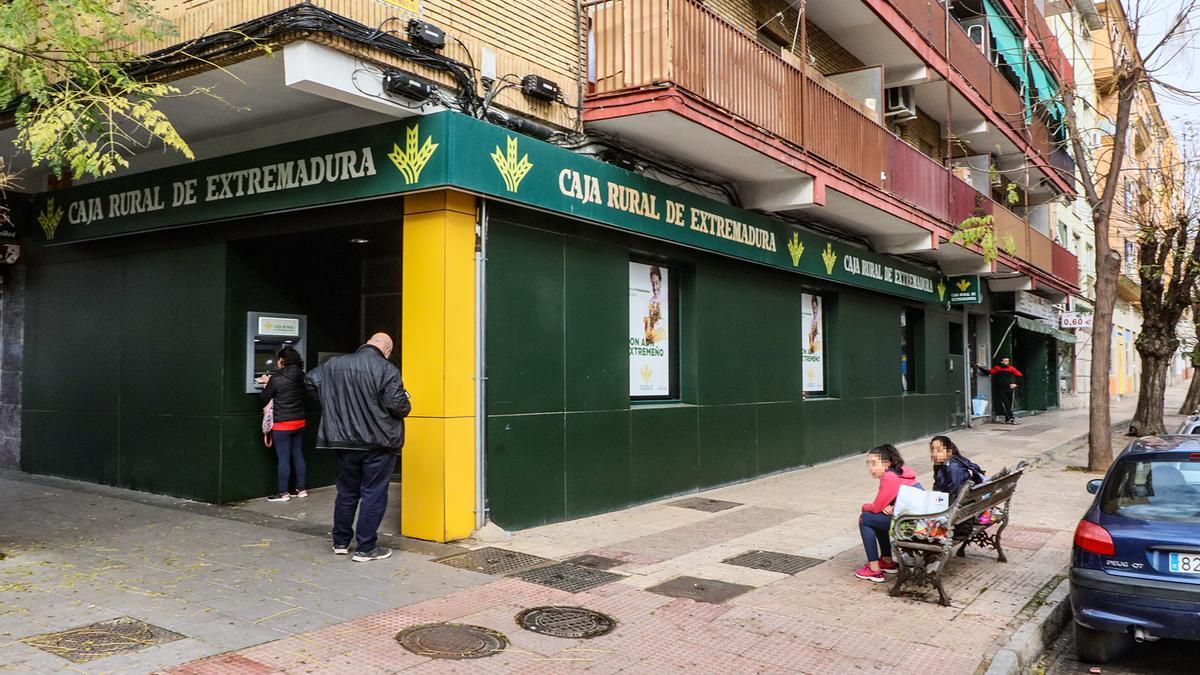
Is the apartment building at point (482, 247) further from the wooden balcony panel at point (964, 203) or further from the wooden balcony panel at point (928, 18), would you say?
the wooden balcony panel at point (964, 203)

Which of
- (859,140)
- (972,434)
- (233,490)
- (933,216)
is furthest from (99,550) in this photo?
(972,434)

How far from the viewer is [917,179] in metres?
14.4

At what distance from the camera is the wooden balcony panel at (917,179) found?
13.5 metres

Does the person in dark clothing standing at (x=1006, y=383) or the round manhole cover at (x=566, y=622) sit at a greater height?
the person in dark clothing standing at (x=1006, y=383)

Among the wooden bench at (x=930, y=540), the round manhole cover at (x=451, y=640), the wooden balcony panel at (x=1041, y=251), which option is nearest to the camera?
the round manhole cover at (x=451, y=640)

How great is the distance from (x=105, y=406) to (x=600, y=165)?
6.58 m

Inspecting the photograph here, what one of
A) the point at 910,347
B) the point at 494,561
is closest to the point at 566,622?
the point at 494,561

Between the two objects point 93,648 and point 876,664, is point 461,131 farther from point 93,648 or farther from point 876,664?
point 876,664

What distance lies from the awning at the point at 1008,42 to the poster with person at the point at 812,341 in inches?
354

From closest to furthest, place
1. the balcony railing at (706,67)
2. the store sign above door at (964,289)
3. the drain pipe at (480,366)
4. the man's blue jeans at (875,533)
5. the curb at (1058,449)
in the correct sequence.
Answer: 1. the man's blue jeans at (875,533)
2. the drain pipe at (480,366)
3. the balcony railing at (706,67)
4. the curb at (1058,449)
5. the store sign above door at (964,289)

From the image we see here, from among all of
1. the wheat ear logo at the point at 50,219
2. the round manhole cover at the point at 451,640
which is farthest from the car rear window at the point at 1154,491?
the wheat ear logo at the point at 50,219

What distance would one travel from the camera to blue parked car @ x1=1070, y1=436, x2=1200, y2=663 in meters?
4.55

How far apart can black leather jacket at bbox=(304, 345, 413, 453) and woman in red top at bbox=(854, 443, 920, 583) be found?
145 inches

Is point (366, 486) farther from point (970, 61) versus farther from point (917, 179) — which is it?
point (970, 61)
